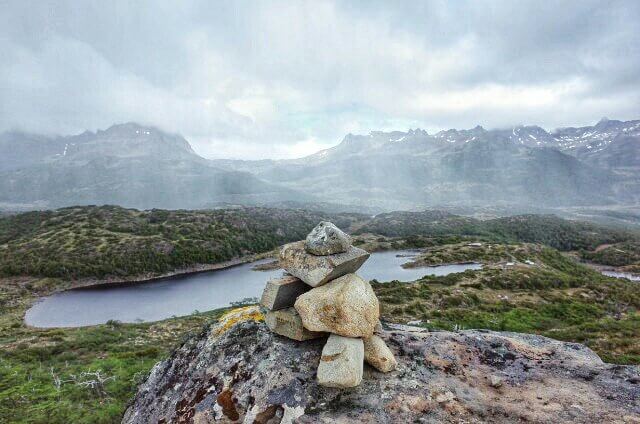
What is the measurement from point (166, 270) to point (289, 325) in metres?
93.4

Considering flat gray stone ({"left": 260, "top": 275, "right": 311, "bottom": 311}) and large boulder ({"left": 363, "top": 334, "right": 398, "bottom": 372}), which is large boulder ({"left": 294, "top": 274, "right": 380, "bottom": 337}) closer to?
large boulder ({"left": 363, "top": 334, "right": 398, "bottom": 372})

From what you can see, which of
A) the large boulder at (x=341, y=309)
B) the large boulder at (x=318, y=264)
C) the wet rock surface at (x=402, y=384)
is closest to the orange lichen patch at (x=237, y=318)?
the wet rock surface at (x=402, y=384)

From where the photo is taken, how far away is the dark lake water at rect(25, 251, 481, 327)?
57.7 m

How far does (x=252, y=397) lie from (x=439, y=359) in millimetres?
4947

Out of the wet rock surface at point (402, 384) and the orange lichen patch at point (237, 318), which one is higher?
the orange lichen patch at point (237, 318)

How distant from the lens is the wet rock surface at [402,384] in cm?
704

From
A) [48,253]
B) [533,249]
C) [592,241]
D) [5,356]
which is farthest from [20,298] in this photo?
[592,241]

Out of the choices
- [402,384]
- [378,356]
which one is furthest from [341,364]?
[402,384]

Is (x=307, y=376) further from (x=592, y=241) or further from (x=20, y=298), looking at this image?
(x=592, y=241)

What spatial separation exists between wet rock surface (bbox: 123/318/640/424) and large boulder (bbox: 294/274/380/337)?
3.14 ft

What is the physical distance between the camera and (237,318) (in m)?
10.5

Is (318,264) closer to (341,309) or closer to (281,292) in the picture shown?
(281,292)

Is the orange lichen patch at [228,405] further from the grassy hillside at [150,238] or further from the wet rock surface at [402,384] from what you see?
the grassy hillside at [150,238]

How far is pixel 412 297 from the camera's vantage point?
4512 centimetres
